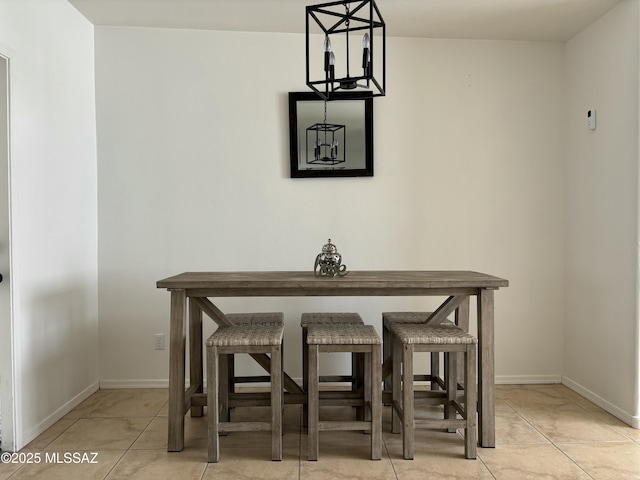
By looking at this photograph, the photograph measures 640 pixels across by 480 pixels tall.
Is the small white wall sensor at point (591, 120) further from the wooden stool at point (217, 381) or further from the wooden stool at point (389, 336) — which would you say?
the wooden stool at point (217, 381)

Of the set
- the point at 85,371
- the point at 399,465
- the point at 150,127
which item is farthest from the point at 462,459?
the point at 150,127

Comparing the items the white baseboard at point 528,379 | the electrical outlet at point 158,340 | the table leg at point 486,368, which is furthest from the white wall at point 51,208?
the white baseboard at point 528,379

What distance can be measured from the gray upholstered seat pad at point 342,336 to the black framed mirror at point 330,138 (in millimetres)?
1271

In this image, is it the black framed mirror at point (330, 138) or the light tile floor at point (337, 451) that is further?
the black framed mirror at point (330, 138)

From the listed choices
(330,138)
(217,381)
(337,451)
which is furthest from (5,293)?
(330,138)

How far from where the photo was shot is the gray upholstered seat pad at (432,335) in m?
2.33

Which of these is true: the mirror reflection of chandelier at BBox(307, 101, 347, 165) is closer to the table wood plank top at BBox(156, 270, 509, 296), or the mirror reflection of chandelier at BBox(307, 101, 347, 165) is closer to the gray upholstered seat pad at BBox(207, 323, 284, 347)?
the table wood plank top at BBox(156, 270, 509, 296)

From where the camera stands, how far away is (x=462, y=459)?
2363 millimetres

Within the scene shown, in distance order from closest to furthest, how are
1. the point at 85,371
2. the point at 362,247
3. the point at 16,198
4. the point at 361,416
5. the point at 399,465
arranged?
the point at 399,465, the point at 16,198, the point at 361,416, the point at 85,371, the point at 362,247

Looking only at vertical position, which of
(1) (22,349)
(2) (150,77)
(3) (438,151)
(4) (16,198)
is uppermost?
(2) (150,77)

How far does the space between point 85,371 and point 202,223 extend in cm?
121

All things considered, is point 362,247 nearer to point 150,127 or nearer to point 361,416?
point 361,416

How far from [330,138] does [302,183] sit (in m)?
0.36

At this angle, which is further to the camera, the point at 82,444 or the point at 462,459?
the point at 82,444
